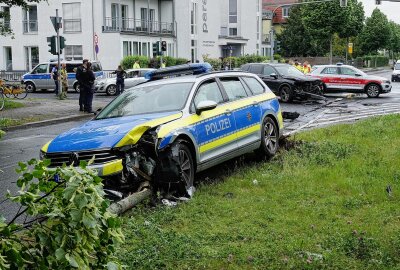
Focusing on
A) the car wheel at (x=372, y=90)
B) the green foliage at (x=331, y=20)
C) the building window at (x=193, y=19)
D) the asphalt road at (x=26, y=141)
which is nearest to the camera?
the asphalt road at (x=26, y=141)

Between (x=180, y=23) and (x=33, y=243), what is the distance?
2052 inches

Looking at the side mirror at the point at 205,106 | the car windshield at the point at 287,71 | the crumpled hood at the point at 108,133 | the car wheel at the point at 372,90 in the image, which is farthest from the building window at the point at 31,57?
the side mirror at the point at 205,106

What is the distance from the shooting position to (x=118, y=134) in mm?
7160

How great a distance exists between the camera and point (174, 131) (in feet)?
24.1

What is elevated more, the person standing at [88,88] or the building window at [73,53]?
the building window at [73,53]

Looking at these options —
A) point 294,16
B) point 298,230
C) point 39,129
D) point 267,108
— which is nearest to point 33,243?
point 298,230

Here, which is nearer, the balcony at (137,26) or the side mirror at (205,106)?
the side mirror at (205,106)

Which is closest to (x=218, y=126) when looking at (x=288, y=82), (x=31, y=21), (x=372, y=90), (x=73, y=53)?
(x=288, y=82)

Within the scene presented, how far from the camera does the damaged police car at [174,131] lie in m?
7.03

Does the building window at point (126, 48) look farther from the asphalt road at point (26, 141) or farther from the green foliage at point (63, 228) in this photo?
the green foliage at point (63, 228)

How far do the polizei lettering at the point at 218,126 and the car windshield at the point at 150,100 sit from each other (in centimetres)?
51

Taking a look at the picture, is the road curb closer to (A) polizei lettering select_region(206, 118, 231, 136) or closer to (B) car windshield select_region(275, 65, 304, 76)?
(B) car windshield select_region(275, 65, 304, 76)

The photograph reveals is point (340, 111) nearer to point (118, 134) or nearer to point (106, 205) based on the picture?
point (118, 134)

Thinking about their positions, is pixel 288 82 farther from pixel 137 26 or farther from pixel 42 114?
pixel 137 26
